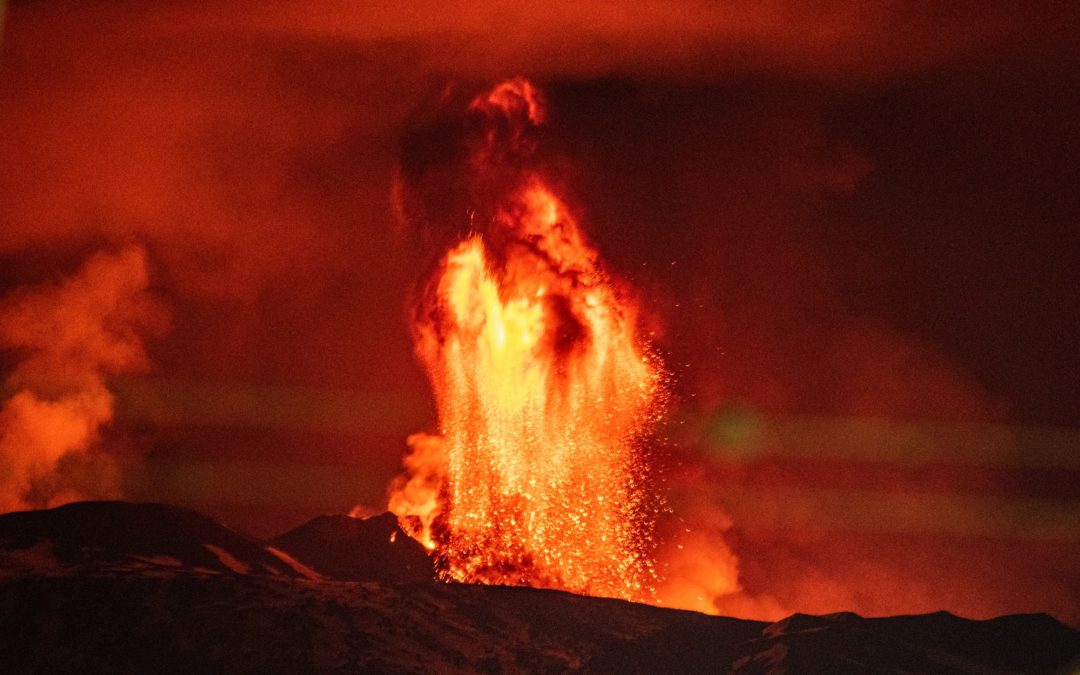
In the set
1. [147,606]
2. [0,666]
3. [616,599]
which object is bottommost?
[0,666]

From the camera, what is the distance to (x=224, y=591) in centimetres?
17312

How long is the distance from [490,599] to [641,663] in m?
24.0

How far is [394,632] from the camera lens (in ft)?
544

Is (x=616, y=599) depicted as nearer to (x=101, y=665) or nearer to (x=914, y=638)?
(x=914, y=638)

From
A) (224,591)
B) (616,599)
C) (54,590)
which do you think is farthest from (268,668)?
(616,599)

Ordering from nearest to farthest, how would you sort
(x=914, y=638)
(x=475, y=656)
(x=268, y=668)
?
(x=268, y=668), (x=475, y=656), (x=914, y=638)

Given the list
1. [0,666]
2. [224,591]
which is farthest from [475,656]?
[0,666]

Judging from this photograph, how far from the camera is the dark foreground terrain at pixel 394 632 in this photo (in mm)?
157000

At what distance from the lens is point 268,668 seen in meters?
153

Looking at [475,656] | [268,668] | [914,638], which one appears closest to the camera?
[268,668]

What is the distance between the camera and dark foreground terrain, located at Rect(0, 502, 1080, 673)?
157m

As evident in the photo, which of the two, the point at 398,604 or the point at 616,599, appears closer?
the point at 398,604

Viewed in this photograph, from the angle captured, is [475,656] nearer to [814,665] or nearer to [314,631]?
[314,631]

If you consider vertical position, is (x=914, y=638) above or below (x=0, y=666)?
above
